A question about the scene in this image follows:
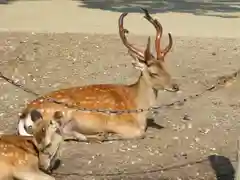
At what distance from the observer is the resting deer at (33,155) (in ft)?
19.2

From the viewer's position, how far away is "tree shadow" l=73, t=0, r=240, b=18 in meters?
17.8

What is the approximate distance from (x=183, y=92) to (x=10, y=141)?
14.2 feet

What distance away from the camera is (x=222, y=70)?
1129 centimetres

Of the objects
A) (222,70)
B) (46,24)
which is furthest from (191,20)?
(222,70)

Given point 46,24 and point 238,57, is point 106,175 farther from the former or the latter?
point 46,24

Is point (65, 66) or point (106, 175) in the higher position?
point (106, 175)

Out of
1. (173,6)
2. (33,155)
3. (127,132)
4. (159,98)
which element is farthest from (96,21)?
(33,155)

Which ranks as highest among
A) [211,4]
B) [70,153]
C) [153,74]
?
[153,74]

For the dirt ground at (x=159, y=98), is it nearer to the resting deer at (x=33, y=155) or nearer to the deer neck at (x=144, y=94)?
the deer neck at (x=144, y=94)

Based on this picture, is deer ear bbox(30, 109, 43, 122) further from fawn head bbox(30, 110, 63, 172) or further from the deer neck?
the deer neck

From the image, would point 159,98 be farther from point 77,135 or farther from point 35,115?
point 35,115

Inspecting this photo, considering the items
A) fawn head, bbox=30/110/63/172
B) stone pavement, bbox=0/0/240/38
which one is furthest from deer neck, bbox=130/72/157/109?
stone pavement, bbox=0/0/240/38

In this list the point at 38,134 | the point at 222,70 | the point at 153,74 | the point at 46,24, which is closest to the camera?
the point at 38,134

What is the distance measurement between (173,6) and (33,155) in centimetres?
1332
